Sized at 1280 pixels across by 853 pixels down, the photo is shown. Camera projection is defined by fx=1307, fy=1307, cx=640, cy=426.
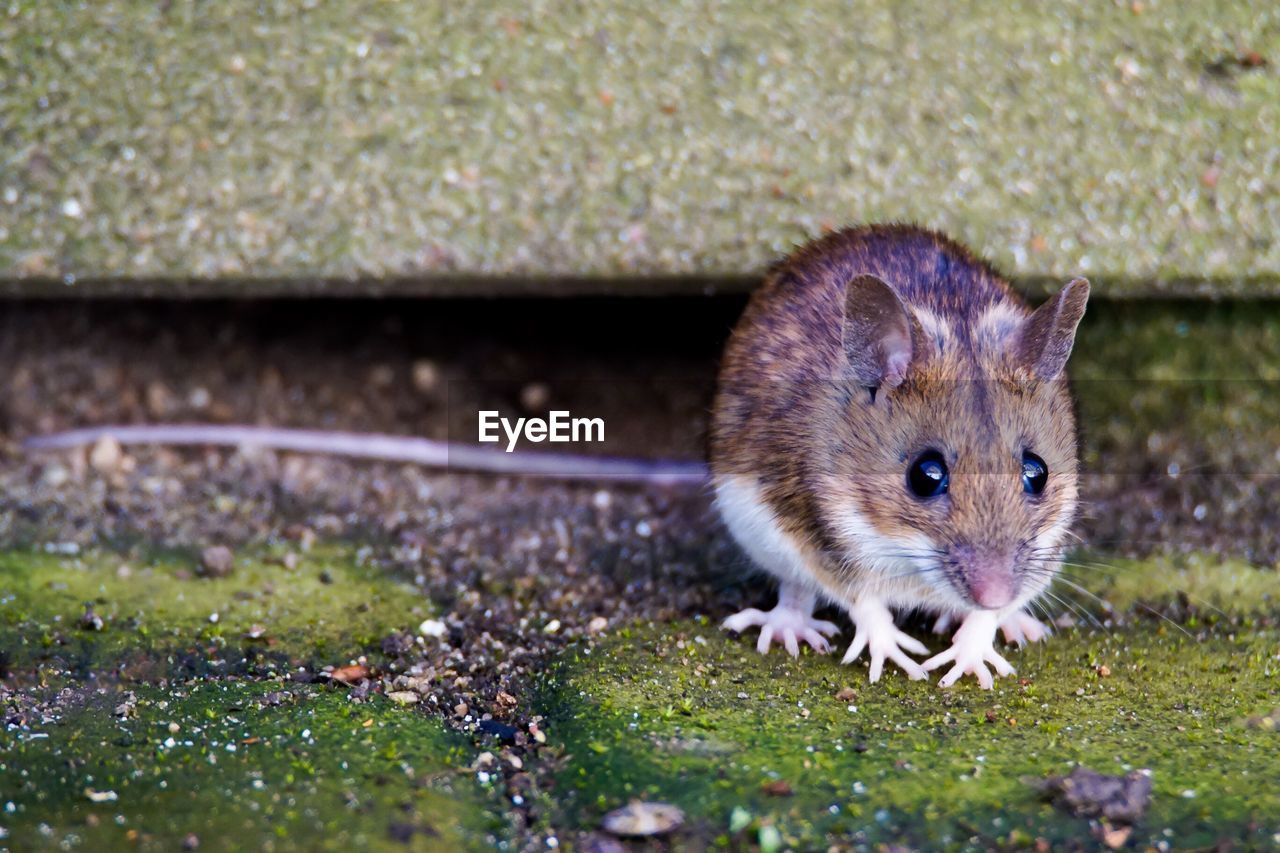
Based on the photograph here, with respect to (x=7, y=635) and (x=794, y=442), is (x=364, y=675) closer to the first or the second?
(x=7, y=635)

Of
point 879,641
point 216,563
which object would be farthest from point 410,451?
point 879,641

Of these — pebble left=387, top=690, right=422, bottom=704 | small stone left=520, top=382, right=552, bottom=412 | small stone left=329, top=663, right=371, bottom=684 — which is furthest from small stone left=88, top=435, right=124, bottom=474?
pebble left=387, top=690, right=422, bottom=704

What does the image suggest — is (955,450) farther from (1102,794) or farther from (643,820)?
(643,820)

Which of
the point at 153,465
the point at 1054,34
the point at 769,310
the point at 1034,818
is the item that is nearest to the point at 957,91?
the point at 1054,34

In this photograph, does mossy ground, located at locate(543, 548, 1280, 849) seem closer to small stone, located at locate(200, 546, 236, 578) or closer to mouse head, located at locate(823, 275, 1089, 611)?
mouse head, located at locate(823, 275, 1089, 611)

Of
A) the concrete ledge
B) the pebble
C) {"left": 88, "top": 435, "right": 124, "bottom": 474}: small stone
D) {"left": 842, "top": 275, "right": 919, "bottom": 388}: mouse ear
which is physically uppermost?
the concrete ledge

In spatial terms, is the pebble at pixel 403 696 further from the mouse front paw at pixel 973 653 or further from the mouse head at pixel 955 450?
the mouse front paw at pixel 973 653
